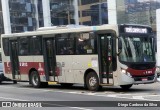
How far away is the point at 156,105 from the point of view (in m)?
12.6

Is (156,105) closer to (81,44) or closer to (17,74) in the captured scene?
(81,44)

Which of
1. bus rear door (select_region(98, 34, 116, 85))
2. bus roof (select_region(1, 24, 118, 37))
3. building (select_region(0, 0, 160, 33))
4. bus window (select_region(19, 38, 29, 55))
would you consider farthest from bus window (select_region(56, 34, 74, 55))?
building (select_region(0, 0, 160, 33))

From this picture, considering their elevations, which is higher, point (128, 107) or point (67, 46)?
point (67, 46)

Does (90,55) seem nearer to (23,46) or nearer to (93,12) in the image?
(23,46)

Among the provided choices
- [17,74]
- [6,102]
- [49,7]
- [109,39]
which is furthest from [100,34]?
[49,7]

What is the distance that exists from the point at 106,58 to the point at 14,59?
7.61 m

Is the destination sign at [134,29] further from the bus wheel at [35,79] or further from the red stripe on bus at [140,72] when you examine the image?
the bus wheel at [35,79]

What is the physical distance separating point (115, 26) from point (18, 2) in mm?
48212

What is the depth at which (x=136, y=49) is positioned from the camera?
17672 mm

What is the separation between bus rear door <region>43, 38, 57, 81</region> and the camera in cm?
2067

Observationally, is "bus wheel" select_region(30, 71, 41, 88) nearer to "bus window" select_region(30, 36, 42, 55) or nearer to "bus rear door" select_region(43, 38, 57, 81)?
"bus rear door" select_region(43, 38, 57, 81)

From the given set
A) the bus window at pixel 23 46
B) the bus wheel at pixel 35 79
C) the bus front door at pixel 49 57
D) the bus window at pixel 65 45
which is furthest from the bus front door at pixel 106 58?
the bus window at pixel 23 46

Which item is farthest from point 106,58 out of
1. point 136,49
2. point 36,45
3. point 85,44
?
point 36,45

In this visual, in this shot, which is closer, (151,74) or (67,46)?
(151,74)
